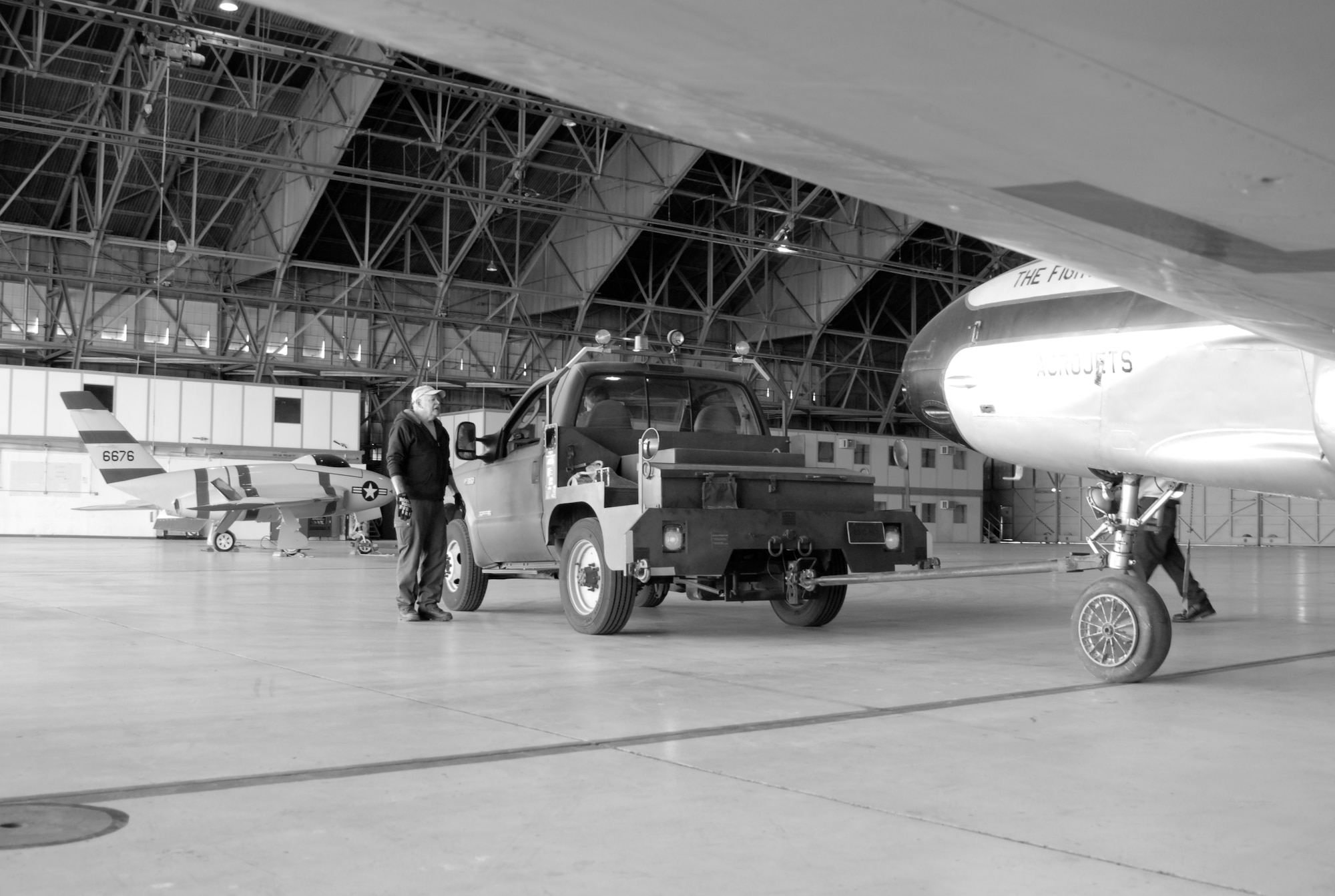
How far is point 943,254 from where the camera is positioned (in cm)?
4681

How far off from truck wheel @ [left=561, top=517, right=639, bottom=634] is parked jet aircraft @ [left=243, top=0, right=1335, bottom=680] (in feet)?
17.6

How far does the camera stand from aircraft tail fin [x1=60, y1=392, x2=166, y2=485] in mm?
27922

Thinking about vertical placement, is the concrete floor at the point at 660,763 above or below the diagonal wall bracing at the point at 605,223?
below

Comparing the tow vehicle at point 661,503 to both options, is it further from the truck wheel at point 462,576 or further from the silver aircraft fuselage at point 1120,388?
the silver aircraft fuselage at point 1120,388

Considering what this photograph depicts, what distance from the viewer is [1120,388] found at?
6398mm

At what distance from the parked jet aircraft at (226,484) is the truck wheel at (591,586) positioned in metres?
19.0

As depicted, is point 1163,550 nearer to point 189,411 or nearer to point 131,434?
point 131,434

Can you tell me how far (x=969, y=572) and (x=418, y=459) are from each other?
4661 mm

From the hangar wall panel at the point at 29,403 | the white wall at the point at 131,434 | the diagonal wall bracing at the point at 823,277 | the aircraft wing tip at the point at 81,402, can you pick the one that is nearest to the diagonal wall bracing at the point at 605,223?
the diagonal wall bracing at the point at 823,277

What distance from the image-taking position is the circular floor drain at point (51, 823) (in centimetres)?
303

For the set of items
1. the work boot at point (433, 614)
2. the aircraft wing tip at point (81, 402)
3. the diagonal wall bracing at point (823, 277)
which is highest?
the diagonal wall bracing at point (823, 277)

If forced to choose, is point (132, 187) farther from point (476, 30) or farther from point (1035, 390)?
point (476, 30)

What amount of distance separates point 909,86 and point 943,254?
46.6 m

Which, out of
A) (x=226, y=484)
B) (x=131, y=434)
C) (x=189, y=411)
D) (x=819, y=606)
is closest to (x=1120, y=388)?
(x=819, y=606)
